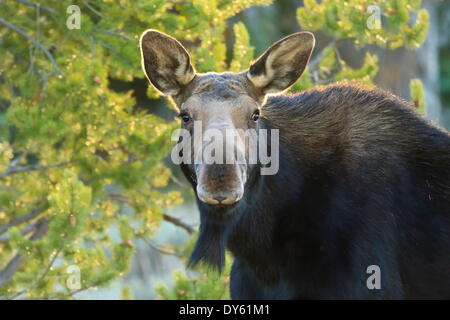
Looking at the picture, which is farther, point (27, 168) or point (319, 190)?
point (27, 168)

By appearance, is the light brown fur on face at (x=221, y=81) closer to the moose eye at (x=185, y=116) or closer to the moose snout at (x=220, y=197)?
the moose eye at (x=185, y=116)

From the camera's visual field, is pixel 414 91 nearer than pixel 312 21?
Yes

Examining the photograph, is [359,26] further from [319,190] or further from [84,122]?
[319,190]

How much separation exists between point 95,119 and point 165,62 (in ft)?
7.02

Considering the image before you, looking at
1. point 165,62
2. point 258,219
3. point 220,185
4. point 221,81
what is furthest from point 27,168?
point 220,185

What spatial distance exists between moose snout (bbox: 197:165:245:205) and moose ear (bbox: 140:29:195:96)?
1087 mm

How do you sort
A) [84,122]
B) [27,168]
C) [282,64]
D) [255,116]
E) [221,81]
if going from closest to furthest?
[255,116] → [221,81] → [282,64] → [84,122] → [27,168]

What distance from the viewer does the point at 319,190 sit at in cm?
569

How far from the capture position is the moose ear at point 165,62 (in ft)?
19.3

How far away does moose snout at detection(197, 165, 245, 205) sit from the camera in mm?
5008

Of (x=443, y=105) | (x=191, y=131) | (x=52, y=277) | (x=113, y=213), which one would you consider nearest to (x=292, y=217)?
(x=191, y=131)
